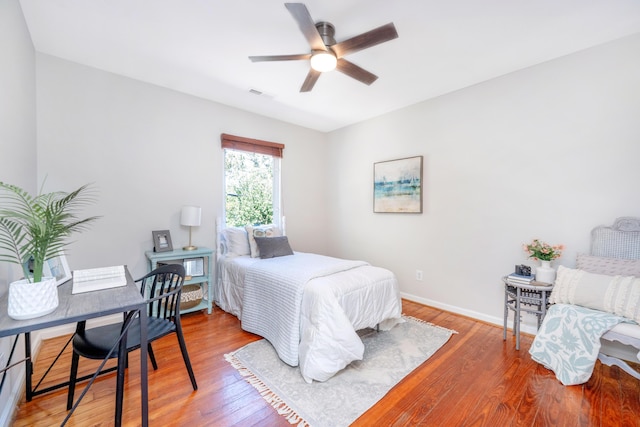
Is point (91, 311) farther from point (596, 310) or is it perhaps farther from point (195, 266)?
point (596, 310)

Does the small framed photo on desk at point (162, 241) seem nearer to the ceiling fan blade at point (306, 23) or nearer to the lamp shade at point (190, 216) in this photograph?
the lamp shade at point (190, 216)

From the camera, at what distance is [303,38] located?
226cm

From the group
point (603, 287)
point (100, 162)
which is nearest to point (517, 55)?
point (603, 287)

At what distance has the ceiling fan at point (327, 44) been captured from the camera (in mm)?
1757

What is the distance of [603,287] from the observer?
2.00 m

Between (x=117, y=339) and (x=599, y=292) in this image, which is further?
(x=599, y=292)

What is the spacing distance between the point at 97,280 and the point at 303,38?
2.31 meters

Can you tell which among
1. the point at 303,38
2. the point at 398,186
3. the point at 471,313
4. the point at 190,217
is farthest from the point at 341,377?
the point at 303,38

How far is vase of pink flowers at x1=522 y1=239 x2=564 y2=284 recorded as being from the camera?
7.88 ft

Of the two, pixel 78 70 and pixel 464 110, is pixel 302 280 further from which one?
pixel 78 70

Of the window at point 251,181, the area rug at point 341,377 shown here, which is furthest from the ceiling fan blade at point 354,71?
the area rug at point 341,377

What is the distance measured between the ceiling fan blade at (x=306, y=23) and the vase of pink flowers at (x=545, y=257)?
2.55 meters

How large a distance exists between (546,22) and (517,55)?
44 centimetres

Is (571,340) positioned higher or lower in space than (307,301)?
lower
